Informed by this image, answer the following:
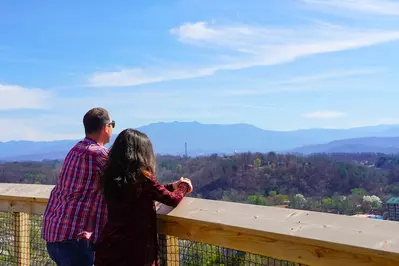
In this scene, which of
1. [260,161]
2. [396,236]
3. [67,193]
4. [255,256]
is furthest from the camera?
[260,161]

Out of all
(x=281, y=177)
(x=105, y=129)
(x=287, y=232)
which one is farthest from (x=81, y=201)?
(x=281, y=177)

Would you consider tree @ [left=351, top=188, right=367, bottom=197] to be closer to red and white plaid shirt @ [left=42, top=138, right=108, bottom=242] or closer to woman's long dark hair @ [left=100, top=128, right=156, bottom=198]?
red and white plaid shirt @ [left=42, top=138, right=108, bottom=242]

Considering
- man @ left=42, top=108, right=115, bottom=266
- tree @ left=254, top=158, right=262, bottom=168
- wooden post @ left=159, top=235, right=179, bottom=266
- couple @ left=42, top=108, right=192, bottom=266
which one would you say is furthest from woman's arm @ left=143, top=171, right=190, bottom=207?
tree @ left=254, top=158, right=262, bottom=168

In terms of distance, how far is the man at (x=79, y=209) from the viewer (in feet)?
8.38

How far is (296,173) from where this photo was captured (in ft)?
162

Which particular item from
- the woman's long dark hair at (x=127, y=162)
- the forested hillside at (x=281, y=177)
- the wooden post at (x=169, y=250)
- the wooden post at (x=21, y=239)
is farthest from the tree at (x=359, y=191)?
the woman's long dark hair at (x=127, y=162)

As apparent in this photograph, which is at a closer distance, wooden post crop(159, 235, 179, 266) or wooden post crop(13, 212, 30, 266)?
wooden post crop(159, 235, 179, 266)

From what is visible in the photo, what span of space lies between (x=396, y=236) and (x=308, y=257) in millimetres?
330

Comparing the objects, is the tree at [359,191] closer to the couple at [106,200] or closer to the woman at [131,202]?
the couple at [106,200]

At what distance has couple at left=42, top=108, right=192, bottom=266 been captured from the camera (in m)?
2.26

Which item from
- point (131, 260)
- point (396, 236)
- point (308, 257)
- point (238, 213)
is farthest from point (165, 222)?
point (396, 236)

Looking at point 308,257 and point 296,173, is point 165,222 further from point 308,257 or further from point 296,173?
point 296,173

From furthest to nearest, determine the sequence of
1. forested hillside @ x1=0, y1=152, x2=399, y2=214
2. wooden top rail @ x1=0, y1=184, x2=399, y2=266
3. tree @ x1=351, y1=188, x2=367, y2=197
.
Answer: forested hillside @ x1=0, y1=152, x2=399, y2=214 < tree @ x1=351, y1=188, x2=367, y2=197 < wooden top rail @ x1=0, y1=184, x2=399, y2=266

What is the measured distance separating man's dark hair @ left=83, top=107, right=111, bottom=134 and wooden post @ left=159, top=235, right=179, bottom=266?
0.67 meters
